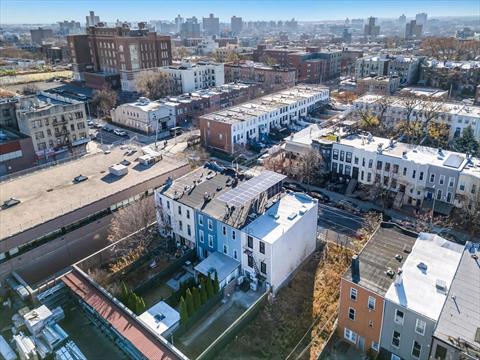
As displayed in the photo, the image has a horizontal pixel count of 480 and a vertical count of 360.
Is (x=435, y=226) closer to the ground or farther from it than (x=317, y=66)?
closer to the ground

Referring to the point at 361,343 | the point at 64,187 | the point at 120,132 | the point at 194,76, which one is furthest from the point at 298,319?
Result: the point at 194,76

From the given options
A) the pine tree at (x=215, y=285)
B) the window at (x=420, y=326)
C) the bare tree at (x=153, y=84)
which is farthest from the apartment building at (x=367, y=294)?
the bare tree at (x=153, y=84)

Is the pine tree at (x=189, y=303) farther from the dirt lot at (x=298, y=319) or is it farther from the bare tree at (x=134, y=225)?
the bare tree at (x=134, y=225)

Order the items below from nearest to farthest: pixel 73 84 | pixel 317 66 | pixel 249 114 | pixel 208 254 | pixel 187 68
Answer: pixel 208 254
pixel 249 114
pixel 187 68
pixel 73 84
pixel 317 66

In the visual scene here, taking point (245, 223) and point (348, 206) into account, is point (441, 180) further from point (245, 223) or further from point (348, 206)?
point (245, 223)

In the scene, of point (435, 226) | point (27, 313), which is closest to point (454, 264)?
point (435, 226)

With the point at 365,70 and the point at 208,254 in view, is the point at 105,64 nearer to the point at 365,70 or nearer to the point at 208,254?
the point at 365,70

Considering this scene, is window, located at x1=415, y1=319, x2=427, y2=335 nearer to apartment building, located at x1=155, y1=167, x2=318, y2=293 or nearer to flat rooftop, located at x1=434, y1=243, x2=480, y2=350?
flat rooftop, located at x1=434, y1=243, x2=480, y2=350
